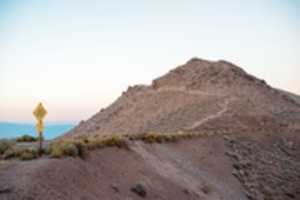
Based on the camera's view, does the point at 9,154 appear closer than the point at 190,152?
Yes

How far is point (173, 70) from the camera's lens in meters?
85.8

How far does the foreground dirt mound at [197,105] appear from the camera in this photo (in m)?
53.9

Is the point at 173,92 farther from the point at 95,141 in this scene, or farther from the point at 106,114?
the point at 95,141

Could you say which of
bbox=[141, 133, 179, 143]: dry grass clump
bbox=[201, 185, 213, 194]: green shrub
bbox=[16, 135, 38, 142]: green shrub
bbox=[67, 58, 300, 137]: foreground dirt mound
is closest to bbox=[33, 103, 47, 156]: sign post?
bbox=[16, 135, 38, 142]: green shrub

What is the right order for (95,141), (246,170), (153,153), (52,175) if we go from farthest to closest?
(246,170), (153,153), (95,141), (52,175)

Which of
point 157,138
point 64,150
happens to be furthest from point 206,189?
point 64,150

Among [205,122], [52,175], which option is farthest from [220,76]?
[52,175]

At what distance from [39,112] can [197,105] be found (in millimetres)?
45664

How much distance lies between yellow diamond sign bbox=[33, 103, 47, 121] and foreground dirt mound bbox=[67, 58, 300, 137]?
3086 cm

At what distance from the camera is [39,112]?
1698 centimetres

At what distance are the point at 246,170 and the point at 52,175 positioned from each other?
20997 millimetres

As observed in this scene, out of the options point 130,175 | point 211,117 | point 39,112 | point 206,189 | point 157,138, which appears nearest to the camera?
point 39,112

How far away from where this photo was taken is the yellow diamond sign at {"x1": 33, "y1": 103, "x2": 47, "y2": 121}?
55.6ft

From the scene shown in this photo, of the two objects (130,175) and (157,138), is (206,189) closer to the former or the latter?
(130,175)
